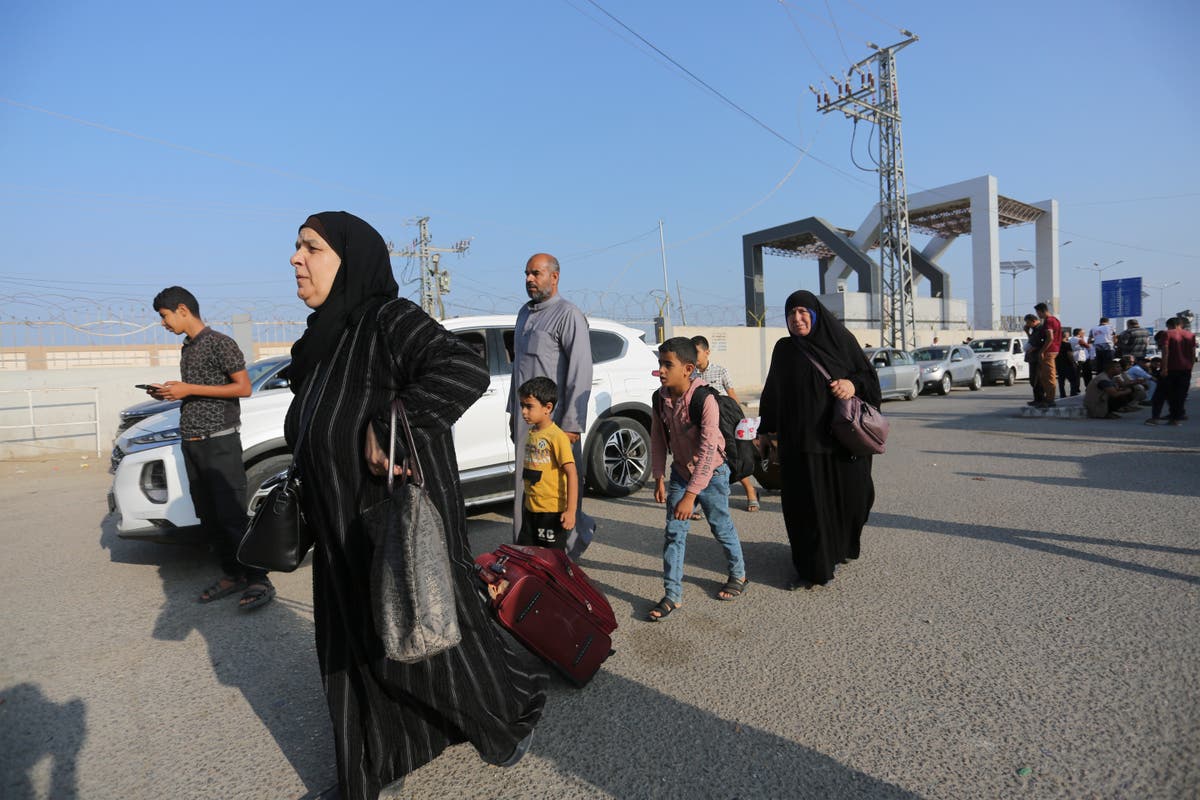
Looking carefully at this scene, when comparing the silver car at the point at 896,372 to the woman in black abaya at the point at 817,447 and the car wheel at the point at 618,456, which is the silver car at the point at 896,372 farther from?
the woman in black abaya at the point at 817,447

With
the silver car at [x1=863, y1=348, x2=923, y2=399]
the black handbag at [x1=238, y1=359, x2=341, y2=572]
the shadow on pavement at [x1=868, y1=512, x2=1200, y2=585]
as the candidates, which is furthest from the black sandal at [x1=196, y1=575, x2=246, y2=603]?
the silver car at [x1=863, y1=348, x2=923, y2=399]

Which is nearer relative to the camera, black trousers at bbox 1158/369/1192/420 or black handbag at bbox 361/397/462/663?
black handbag at bbox 361/397/462/663

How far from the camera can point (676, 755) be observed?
8.01 feet

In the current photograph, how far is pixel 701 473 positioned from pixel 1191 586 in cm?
291

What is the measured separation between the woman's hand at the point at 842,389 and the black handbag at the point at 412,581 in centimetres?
282

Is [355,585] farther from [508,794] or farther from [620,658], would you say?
[620,658]

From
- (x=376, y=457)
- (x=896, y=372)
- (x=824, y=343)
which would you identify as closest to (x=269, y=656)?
(x=376, y=457)

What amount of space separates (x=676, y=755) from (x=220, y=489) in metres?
3.19

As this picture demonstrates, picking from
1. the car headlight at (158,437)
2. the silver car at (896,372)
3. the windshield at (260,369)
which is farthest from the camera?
the silver car at (896,372)

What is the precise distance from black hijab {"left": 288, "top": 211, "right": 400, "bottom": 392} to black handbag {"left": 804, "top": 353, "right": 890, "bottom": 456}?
2783 mm

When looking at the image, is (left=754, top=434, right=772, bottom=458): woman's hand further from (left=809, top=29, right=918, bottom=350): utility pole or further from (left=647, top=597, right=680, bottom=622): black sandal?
(left=809, top=29, right=918, bottom=350): utility pole

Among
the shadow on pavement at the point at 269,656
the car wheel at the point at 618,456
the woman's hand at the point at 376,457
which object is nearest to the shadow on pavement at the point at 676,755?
the shadow on pavement at the point at 269,656

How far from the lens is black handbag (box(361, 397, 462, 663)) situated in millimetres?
1840

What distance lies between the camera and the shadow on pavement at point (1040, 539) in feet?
13.7
